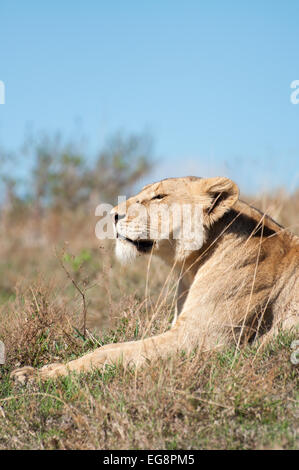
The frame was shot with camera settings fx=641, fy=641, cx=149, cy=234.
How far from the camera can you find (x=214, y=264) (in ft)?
15.8

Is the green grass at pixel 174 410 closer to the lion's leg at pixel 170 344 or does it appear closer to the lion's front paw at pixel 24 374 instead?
the lion's leg at pixel 170 344

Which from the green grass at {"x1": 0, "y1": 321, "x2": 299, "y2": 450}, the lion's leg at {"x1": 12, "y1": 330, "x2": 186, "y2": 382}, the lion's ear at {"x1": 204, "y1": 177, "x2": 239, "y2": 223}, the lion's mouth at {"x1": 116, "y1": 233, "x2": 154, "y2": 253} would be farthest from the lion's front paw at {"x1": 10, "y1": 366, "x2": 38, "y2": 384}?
the lion's ear at {"x1": 204, "y1": 177, "x2": 239, "y2": 223}

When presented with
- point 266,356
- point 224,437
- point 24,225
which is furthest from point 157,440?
A: point 24,225

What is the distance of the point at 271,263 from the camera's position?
488 cm

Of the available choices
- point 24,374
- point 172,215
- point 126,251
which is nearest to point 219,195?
point 172,215

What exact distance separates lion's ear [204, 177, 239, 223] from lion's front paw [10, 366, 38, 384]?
173 centimetres

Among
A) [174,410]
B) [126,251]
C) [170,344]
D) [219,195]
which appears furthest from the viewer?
[126,251]

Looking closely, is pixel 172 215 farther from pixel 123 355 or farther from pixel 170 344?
pixel 123 355

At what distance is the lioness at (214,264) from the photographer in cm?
455

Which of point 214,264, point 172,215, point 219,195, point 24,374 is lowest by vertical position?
point 24,374

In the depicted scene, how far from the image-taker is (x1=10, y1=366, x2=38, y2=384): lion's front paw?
4594 millimetres

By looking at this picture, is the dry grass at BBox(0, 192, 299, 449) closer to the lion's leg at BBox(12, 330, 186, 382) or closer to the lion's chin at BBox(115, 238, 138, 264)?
the lion's leg at BBox(12, 330, 186, 382)

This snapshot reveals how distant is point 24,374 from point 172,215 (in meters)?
1.61

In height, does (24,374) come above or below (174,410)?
below
